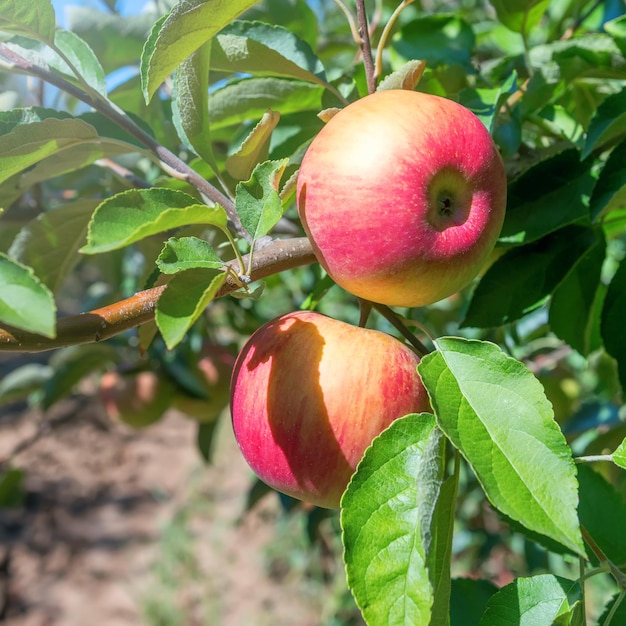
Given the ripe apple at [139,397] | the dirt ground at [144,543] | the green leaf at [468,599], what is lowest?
the dirt ground at [144,543]

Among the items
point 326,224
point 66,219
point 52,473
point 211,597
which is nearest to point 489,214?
point 326,224

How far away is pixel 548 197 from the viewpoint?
83 centimetres

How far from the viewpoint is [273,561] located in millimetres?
3898

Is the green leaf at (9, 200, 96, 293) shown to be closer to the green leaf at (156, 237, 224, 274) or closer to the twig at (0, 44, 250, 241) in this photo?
the twig at (0, 44, 250, 241)

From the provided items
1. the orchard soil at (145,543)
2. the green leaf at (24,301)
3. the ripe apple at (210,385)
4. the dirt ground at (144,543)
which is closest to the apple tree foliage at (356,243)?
the green leaf at (24,301)

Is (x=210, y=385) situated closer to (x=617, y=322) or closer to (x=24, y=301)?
(x=617, y=322)

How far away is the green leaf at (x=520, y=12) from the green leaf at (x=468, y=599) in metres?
0.80

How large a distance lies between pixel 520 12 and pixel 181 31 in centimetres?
63

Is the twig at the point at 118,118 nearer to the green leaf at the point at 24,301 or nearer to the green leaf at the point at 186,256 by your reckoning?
the green leaf at the point at 186,256

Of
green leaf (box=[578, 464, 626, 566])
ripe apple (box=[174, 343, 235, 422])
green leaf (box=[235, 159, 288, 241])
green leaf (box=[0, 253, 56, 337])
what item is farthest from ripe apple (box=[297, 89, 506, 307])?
ripe apple (box=[174, 343, 235, 422])

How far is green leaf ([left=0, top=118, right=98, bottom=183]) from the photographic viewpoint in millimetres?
678

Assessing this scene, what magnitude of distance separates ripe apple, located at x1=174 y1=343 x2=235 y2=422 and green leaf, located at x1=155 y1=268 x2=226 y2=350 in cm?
120

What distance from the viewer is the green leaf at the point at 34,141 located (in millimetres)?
678

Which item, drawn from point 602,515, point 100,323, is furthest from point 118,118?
point 602,515
